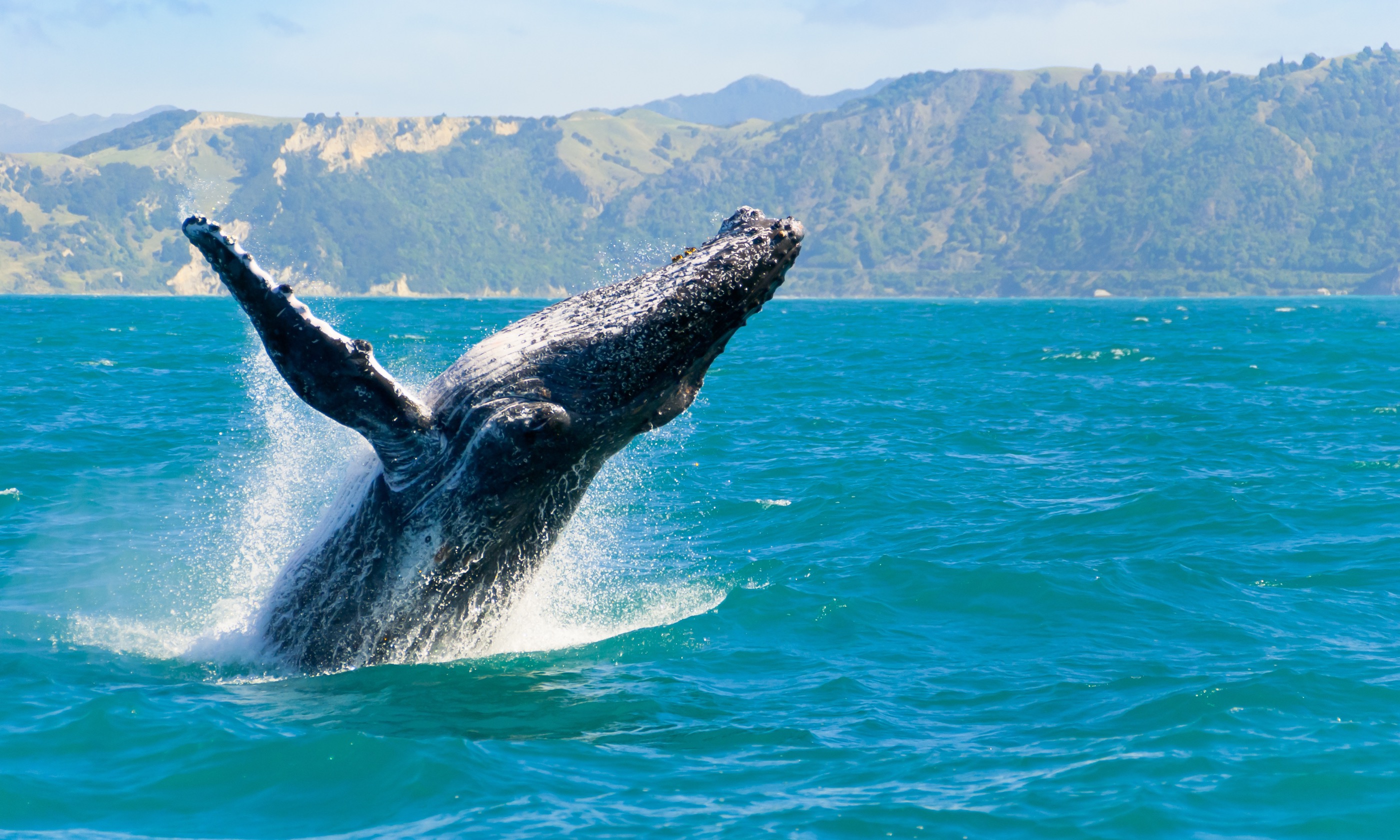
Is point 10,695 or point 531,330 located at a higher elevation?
point 531,330

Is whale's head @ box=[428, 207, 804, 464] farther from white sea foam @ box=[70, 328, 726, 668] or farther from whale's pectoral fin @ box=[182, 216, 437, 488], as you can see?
white sea foam @ box=[70, 328, 726, 668]

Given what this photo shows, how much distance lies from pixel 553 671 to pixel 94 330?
6353 centimetres

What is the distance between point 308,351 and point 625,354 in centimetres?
179

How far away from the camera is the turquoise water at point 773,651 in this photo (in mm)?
6727

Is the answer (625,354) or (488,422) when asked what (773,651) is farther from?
(488,422)

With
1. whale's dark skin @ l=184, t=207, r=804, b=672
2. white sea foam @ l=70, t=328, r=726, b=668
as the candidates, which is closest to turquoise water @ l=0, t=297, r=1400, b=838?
white sea foam @ l=70, t=328, r=726, b=668

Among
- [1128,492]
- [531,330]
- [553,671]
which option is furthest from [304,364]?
[1128,492]

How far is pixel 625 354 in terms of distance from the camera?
7.36m

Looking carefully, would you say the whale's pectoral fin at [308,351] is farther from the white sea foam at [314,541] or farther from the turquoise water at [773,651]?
the turquoise water at [773,651]

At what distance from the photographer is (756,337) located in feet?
214

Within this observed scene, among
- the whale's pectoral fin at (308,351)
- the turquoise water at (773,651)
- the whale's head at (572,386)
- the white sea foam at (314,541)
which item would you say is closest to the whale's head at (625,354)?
the whale's head at (572,386)

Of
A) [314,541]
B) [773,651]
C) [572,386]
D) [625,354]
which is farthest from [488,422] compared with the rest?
[773,651]

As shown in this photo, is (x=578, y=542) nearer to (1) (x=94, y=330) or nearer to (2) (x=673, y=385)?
(2) (x=673, y=385)

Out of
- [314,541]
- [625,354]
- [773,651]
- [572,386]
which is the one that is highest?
[625,354]
